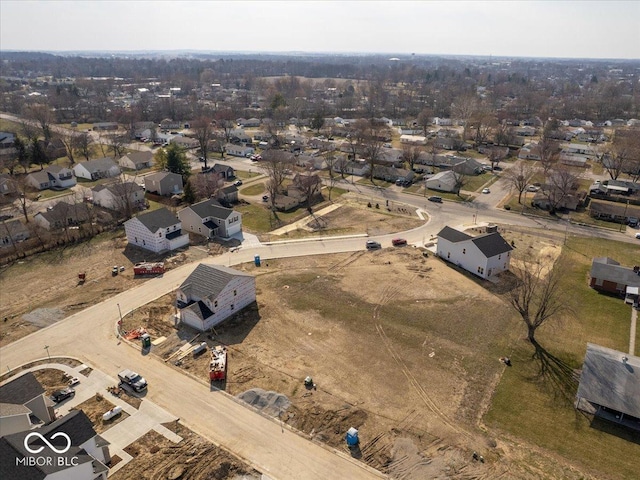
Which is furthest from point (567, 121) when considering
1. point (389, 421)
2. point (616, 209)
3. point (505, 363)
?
point (389, 421)

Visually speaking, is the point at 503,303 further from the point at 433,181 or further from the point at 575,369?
the point at 433,181

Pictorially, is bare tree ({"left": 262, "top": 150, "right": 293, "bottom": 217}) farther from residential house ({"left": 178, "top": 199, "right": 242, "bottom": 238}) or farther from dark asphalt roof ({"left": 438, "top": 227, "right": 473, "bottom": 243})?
dark asphalt roof ({"left": 438, "top": 227, "right": 473, "bottom": 243})

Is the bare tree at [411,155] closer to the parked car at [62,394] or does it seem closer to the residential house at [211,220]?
the residential house at [211,220]

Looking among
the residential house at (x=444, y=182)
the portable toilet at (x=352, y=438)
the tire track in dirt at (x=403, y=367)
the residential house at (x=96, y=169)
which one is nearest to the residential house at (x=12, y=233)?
the residential house at (x=96, y=169)

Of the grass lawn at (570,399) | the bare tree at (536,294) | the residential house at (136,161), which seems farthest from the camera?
the residential house at (136,161)

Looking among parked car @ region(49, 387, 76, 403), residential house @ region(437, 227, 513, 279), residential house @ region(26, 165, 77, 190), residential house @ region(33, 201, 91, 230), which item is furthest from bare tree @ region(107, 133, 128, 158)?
residential house @ region(437, 227, 513, 279)
